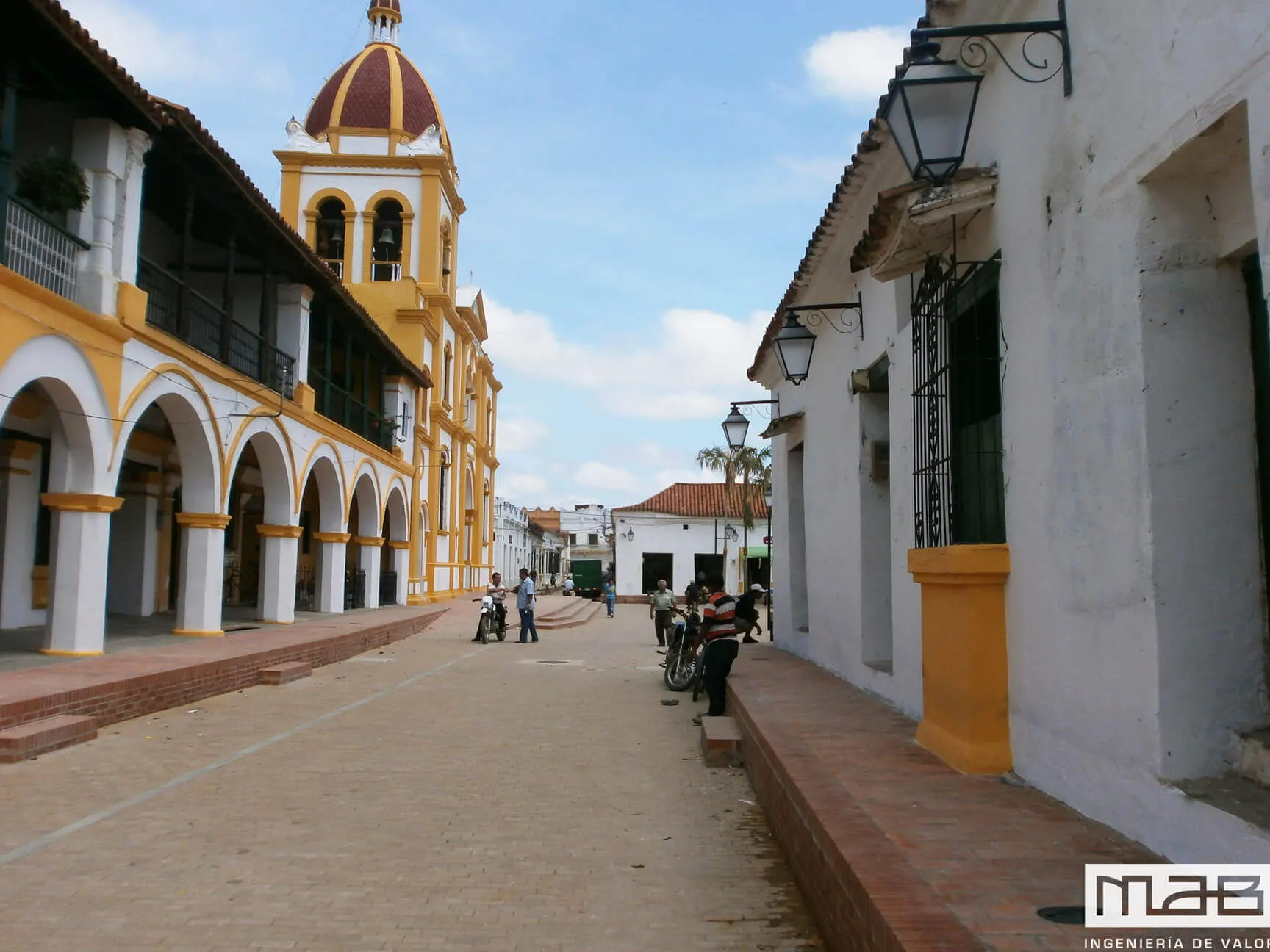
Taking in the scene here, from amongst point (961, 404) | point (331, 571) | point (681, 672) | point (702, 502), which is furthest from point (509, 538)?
point (961, 404)

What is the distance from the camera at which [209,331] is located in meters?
17.6

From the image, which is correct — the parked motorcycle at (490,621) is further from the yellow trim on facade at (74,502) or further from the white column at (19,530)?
the yellow trim on facade at (74,502)

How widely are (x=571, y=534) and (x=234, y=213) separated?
77752mm

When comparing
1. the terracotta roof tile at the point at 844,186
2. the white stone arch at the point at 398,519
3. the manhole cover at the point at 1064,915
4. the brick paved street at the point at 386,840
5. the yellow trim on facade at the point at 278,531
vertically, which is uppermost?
the terracotta roof tile at the point at 844,186

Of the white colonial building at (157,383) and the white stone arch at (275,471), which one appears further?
the white stone arch at (275,471)

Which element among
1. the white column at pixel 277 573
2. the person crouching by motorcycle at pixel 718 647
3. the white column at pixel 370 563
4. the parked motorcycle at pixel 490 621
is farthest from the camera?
the white column at pixel 370 563

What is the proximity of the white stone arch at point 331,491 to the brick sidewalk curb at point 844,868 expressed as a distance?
634 inches

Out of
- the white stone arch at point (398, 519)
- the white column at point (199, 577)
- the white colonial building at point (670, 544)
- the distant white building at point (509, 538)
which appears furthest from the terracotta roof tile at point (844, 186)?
the distant white building at point (509, 538)

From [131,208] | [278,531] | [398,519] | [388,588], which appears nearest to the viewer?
[131,208]

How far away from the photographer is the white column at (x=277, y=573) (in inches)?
722

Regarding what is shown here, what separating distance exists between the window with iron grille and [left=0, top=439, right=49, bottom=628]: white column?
45.7ft

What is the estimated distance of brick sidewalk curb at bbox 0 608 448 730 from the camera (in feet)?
27.4

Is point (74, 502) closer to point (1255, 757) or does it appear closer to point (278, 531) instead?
point (278, 531)

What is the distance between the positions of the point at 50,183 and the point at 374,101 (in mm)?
24494
